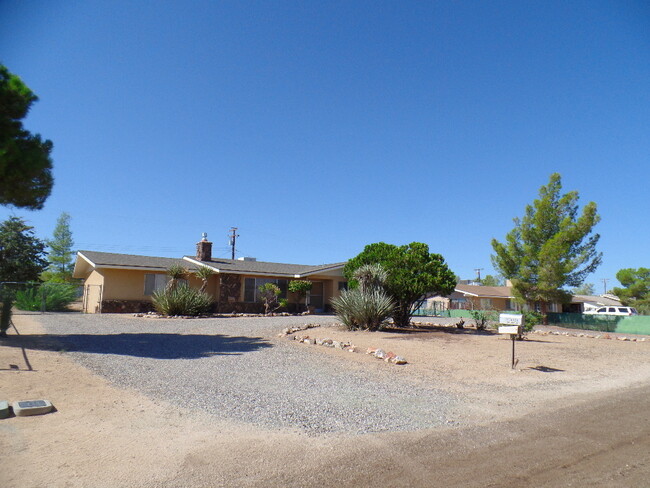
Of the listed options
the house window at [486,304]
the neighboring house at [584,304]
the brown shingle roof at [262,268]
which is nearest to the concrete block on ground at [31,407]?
the brown shingle roof at [262,268]

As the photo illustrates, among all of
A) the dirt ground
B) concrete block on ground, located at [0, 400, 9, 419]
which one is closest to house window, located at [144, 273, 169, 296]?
the dirt ground

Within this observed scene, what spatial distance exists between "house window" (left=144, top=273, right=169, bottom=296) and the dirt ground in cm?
1746

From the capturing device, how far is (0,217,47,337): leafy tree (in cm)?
3428

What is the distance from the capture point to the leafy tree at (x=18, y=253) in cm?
3428

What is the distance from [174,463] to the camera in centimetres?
444

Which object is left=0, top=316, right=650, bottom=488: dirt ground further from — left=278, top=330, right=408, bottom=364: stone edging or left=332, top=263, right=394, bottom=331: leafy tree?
left=332, top=263, right=394, bottom=331: leafy tree

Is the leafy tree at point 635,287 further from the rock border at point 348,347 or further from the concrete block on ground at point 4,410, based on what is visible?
the concrete block on ground at point 4,410

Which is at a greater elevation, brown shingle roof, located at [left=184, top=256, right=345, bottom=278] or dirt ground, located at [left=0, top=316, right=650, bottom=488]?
brown shingle roof, located at [left=184, top=256, right=345, bottom=278]

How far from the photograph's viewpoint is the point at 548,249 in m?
26.5

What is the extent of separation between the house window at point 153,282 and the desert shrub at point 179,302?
13.7 feet

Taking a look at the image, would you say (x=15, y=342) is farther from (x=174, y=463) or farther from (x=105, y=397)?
(x=174, y=463)

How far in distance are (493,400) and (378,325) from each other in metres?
8.70

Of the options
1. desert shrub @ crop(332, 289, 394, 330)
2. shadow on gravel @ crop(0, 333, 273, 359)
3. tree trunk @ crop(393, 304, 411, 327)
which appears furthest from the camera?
tree trunk @ crop(393, 304, 411, 327)

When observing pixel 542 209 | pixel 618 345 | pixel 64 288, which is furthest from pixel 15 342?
pixel 542 209
